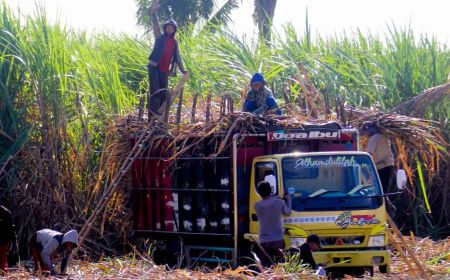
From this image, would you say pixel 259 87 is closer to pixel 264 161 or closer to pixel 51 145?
pixel 264 161

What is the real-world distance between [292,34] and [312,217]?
31.4ft

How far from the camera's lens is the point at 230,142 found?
12562 mm

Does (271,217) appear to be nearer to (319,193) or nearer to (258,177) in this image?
(319,193)

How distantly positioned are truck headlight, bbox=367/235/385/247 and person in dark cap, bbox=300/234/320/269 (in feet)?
2.82

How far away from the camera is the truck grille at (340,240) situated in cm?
1173

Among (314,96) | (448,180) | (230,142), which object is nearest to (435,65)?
(448,180)

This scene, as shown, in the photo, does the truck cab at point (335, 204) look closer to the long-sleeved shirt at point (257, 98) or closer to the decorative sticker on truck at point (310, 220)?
the decorative sticker on truck at point (310, 220)

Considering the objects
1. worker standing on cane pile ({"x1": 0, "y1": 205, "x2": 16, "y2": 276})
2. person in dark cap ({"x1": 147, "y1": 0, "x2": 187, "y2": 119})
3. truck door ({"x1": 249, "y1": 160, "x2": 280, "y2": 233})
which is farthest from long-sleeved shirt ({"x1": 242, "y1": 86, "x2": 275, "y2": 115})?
worker standing on cane pile ({"x1": 0, "y1": 205, "x2": 16, "y2": 276})

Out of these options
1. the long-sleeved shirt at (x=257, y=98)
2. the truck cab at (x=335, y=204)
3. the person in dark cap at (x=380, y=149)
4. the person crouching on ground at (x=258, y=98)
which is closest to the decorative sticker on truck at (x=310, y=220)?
the truck cab at (x=335, y=204)

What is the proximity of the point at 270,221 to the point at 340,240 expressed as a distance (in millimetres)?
993

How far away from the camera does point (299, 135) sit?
41.2 ft

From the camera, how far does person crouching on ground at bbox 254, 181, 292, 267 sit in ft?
37.4

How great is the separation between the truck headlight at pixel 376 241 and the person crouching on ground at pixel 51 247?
360 cm

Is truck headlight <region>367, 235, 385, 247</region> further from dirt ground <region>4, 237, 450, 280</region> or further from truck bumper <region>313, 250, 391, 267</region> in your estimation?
dirt ground <region>4, 237, 450, 280</region>
